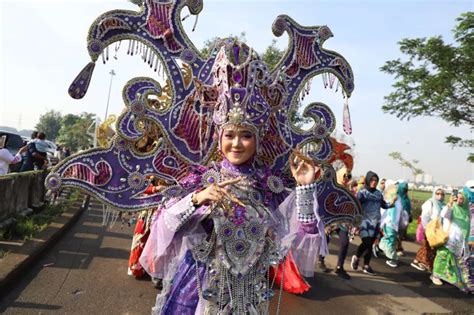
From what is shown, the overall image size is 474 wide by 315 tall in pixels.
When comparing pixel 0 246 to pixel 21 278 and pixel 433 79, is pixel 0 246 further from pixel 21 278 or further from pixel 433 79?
pixel 433 79

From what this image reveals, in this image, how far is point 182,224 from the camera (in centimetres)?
219

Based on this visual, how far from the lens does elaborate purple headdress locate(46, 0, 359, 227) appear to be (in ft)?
7.76

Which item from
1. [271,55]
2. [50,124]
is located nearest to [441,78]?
[271,55]

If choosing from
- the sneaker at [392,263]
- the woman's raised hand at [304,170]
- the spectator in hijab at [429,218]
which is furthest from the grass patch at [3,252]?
the spectator in hijab at [429,218]

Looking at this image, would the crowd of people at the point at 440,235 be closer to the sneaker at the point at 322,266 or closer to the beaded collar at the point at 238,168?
the sneaker at the point at 322,266

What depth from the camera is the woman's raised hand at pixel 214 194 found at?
6.92ft

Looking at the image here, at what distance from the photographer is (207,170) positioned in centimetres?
241

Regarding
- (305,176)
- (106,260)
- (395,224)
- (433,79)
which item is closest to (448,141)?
(433,79)

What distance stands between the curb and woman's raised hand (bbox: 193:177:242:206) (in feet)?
8.77

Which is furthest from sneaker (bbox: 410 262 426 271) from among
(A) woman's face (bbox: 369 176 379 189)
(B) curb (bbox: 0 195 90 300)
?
(B) curb (bbox: 0 195 90 300)

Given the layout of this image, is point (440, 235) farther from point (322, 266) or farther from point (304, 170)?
point (304, 170)

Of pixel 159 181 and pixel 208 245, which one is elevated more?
pixel 159 181

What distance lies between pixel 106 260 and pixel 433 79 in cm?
1047

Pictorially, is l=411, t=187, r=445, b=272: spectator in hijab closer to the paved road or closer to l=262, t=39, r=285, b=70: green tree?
the paved road
